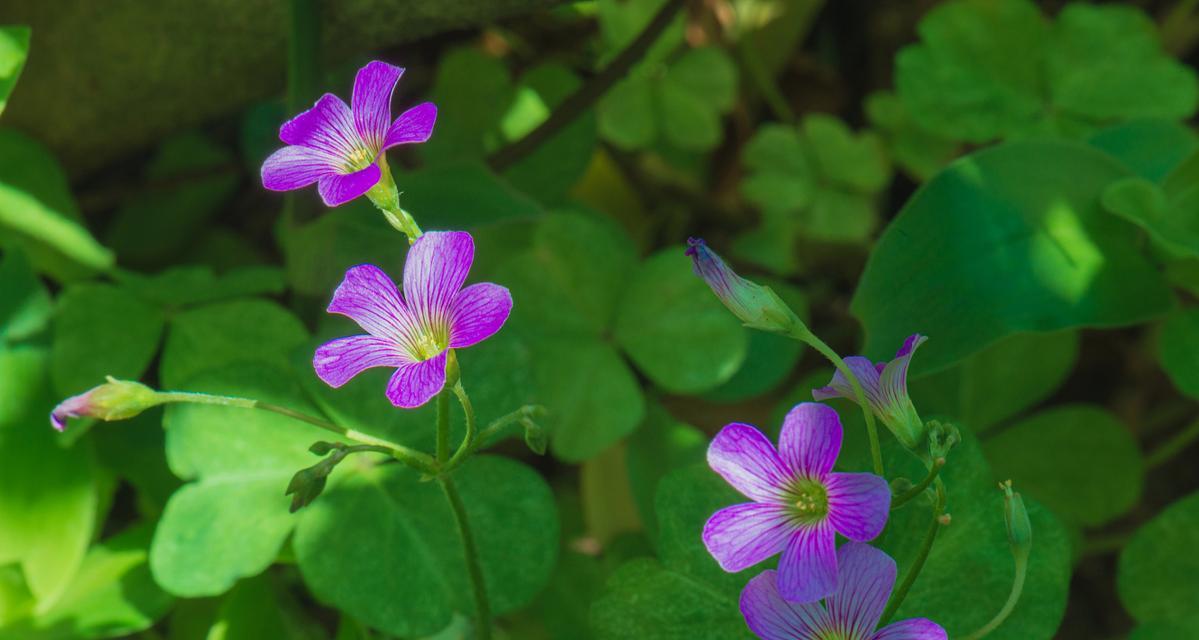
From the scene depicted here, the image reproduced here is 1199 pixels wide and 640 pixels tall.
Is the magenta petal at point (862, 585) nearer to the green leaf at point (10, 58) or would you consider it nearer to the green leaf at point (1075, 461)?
the green leaf at point (1075, 461)

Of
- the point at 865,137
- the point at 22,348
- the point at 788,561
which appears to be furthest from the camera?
the point at 865,137

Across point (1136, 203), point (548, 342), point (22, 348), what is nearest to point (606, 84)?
point (548, 342)

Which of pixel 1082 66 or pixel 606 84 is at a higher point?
pixel 606 84

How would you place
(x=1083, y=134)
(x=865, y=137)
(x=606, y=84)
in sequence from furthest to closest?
(x=865, y=137) → (x=1083, y=134) → (x=606, y=84)

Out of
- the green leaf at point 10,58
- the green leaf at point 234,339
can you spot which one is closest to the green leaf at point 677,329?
the green leaf at point 234,339

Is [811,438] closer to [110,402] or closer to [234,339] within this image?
[110,402]

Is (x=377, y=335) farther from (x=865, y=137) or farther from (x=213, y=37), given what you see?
(x=865, y=137)

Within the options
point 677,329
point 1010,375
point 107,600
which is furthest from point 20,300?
point 1010,375
